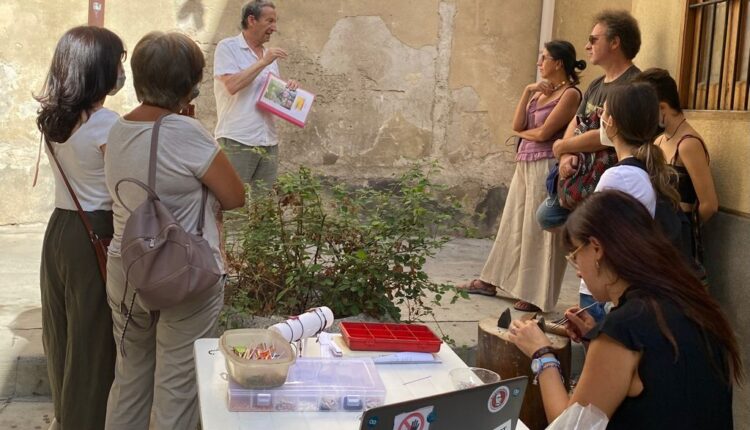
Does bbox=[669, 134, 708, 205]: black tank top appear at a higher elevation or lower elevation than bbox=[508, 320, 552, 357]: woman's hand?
higher

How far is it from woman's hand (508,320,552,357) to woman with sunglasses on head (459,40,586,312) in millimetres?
2480

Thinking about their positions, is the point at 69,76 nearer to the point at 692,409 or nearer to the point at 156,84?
the point at 156,84

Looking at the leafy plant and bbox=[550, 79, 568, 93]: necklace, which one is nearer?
the leafy plant

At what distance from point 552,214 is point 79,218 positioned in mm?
2446

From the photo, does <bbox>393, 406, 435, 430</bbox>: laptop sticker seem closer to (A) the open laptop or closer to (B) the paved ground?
(A) the open laptop

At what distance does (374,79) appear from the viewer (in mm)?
7789

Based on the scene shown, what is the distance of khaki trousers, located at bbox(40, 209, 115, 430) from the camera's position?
3.49 metres

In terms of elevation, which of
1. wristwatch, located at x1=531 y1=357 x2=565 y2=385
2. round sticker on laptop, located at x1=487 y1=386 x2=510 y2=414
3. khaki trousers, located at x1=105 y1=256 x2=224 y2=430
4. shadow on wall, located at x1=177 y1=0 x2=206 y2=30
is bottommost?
khaki trousers, located at x1=105 y1=256 x2=224 y2=430

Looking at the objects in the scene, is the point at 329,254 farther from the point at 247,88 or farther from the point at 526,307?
the point at 247,88

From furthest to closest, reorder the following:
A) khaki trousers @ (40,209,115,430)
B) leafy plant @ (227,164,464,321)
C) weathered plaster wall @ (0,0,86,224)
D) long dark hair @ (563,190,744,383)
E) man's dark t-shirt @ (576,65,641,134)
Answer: weathered plaster wall @ (0,0,86,224), man's dark t-shirt @ (576,65,641,134), leafy plant @ (227,164,464,321), khaki trousers @ (40,209,115,430), long dark hair @ (563,190,744,383)

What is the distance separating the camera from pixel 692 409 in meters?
2.41

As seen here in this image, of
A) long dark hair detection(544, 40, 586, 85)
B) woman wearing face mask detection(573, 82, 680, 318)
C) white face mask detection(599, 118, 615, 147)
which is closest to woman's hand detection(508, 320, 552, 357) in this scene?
woman wearing face mask detection(573, 82, 680, 318)

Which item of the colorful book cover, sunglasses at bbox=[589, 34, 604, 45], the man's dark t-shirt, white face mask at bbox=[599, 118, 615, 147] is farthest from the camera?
the colorful book cover

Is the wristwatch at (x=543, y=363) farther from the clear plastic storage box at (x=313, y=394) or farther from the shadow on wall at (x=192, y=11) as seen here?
the shadow on wall at (x=192, y=11)
